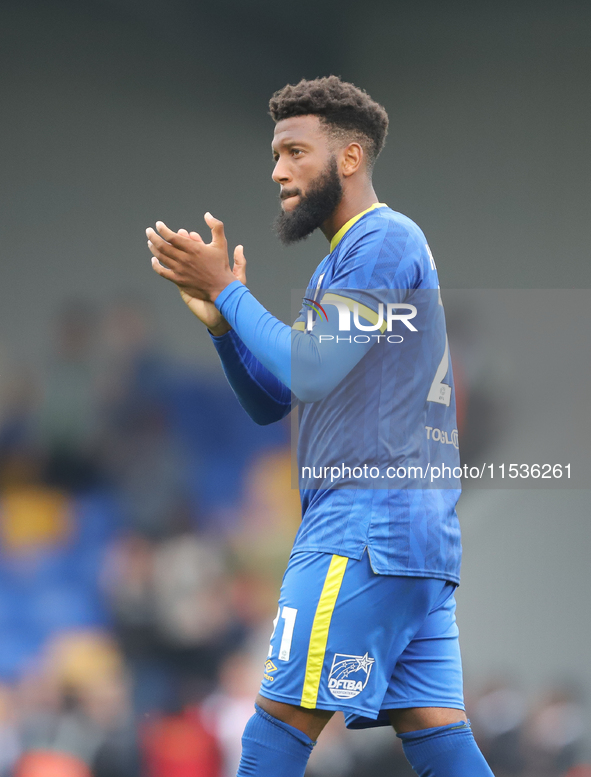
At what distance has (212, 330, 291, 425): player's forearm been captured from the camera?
179 centimetres

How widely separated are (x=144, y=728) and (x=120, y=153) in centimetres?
221

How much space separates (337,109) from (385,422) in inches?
26.3

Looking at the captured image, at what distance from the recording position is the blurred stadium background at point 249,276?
324 cm

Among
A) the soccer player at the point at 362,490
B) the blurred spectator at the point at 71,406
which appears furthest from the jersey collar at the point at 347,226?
the blurred spectator at the point at 71,406

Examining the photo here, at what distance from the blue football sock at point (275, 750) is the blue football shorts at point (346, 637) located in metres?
0.05

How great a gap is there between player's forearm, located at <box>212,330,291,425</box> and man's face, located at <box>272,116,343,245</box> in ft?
0.87

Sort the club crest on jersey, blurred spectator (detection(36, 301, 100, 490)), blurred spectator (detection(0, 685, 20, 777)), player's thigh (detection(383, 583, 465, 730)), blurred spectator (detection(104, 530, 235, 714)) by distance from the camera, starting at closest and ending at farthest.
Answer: the club crest on jersey → player's thigh (detection(383, 583, 465, 730)) → blurred spectator (detection(0, 685, 20, 777)) → blurred spectator (detection(104, 530, 235, 714)) → blurred spectator (detection(36, 301, 100, 490))

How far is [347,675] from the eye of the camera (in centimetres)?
144

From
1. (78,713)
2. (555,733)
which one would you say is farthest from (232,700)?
(555,733)

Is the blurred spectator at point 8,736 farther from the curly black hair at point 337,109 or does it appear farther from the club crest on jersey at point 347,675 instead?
the curly black hair at point 337,109

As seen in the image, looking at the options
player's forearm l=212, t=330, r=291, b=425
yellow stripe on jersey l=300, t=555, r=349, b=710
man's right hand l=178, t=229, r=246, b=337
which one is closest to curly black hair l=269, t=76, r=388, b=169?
man's right hand l=178, t=229, r=246, b=337

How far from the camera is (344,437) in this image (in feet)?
5.10

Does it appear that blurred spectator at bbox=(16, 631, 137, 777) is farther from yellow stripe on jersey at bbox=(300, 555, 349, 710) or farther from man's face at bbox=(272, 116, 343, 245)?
man's face at bbox=(272, 116, 343, 245)

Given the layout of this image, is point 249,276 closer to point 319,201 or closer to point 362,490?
point 319,201
